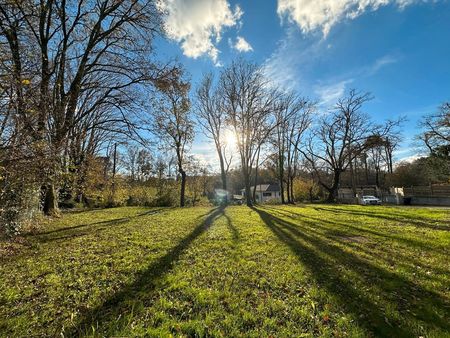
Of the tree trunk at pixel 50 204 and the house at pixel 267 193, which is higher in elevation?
the tree trunk at pixel 50 204

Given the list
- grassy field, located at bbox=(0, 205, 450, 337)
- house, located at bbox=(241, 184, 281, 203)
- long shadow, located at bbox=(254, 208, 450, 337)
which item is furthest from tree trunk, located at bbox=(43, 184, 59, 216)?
house, located at bbox=(241, 184, 281, 203)

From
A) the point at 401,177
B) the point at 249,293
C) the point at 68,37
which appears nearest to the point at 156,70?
the point at 68,37

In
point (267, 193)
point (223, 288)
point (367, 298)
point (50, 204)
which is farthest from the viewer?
point (267, 193)

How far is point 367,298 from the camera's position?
3.33 meters

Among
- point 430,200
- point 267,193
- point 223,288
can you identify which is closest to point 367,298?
point 223,288

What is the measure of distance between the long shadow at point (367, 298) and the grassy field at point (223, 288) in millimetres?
16

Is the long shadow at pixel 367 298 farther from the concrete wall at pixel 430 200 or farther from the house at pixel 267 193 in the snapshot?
the house at pixel 267 193

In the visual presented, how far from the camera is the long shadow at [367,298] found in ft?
8.84

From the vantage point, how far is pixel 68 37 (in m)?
10.5

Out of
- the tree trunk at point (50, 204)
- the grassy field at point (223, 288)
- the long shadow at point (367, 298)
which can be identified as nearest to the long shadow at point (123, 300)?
the grassy field at point (223, 288)

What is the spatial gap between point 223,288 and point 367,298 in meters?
2.09

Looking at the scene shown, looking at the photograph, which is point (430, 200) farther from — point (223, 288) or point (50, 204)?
point (50, 204)

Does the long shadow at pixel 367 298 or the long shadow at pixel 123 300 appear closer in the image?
the long shadow at pixel 123 300

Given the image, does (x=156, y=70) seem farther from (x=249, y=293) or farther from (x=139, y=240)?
(x=249, y=293)
